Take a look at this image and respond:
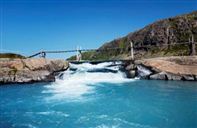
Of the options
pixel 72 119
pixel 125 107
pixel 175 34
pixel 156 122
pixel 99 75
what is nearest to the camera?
pixel 156 122

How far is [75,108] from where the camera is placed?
13117mm

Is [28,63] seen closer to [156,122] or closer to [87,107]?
[87,107]

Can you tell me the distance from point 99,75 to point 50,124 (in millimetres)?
15568

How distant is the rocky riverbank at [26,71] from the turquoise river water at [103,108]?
4.92m

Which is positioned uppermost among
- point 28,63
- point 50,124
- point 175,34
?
point 175,34

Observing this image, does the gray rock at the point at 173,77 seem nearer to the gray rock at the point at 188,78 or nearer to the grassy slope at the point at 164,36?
the gray rock at the point at 188,78

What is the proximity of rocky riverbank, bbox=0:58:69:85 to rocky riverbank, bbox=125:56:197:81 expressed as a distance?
7139 mm

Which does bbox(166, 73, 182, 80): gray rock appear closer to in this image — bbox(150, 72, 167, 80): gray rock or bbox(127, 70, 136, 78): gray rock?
bbox(150, 72, 167, 80): gray rock

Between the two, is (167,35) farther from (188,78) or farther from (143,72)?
(188,78)

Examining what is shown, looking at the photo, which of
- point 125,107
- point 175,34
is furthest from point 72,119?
point 175,34

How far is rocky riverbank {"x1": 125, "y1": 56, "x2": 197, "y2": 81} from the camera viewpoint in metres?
21.4

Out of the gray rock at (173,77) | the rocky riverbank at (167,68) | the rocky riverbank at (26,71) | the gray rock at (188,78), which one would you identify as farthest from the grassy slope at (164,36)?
the gray rock at (188,78)

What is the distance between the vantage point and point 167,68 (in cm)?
2245

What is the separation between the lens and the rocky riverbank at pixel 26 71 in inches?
938
